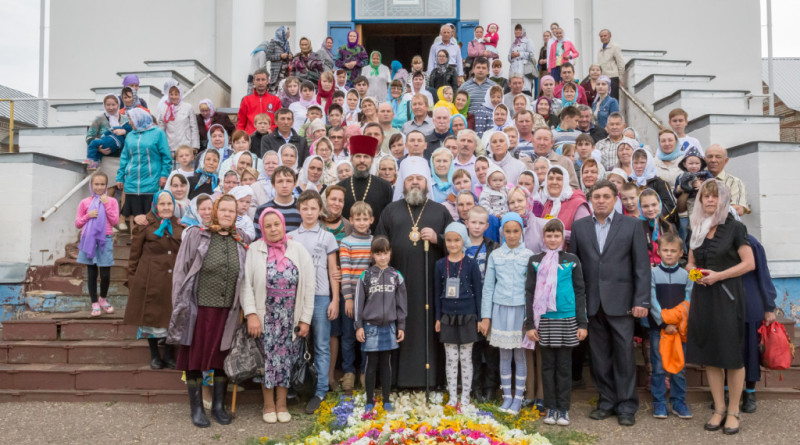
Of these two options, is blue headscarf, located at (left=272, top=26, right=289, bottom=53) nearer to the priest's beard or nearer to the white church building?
the white church building

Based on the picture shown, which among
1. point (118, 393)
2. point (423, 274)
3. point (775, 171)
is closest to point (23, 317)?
point (118, 393)

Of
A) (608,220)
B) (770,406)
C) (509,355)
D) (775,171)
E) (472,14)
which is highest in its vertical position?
(472,14)

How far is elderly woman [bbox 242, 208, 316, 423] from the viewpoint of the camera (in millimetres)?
5340

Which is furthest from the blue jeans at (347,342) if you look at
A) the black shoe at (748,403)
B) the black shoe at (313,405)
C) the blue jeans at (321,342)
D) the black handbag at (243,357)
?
the black shoe at (748,403)

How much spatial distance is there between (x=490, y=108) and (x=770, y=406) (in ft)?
17.7

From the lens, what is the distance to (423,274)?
583 cm

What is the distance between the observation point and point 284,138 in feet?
27.0

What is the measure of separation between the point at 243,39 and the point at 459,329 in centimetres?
937

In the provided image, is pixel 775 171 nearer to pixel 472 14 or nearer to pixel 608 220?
pixel 608 220

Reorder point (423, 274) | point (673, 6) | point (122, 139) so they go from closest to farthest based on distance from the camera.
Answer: point (423, 274) < point (122, 139) < point (673, 6)

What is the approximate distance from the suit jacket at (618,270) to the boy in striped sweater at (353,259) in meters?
1.91

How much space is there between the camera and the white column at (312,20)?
13133 millimetres

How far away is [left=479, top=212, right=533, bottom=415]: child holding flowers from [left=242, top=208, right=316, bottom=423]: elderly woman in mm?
1548

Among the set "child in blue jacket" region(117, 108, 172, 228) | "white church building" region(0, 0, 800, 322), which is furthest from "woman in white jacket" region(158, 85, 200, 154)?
"child in blue jacket" region(117, 108, 172, 228)
